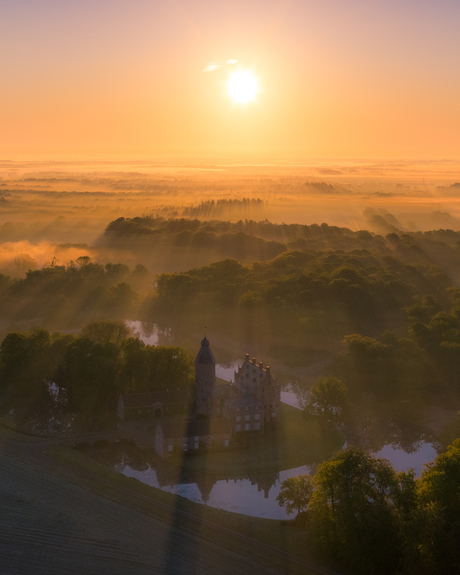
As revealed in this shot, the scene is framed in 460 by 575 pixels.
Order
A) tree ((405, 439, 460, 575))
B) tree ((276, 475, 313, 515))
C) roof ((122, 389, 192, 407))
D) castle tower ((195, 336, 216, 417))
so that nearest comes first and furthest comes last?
tree ((405, 439, 460, 575)) → tree ((276, 475, 313, 515)) → castle tower ((195, 336, 216, 417)) → roof ((122, 389, 192, 407))

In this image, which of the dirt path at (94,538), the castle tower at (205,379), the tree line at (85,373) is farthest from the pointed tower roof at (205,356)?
the dirt path at (94,538)

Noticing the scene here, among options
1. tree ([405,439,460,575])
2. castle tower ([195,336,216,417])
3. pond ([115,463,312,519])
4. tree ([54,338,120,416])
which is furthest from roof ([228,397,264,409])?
tree ([405,439,460,575])

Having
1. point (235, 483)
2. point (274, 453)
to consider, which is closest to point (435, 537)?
point (235, 483)

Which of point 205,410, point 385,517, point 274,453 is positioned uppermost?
point 385,517

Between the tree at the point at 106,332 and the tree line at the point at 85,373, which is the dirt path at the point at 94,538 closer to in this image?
the tree line at the point at 85,373

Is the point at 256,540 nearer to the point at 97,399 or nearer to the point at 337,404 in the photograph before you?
the point at 337,404

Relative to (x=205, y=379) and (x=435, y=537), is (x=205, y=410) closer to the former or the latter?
(x=205, y=379)

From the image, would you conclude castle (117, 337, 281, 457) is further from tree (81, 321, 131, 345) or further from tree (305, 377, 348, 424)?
tree (81, 321, 131, 345)

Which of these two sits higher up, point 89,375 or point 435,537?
point 435,537
